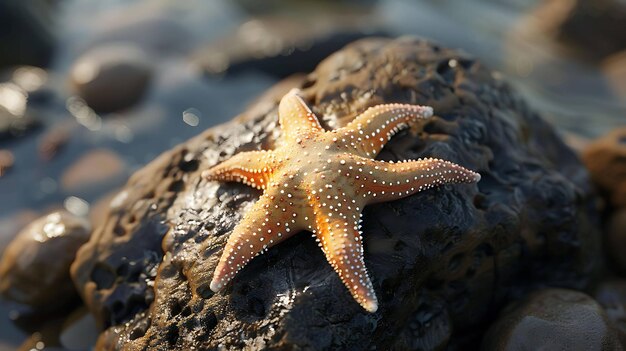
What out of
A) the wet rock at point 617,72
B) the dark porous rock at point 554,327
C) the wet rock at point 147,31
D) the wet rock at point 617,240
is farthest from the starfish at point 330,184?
the wet rock at point 617,72

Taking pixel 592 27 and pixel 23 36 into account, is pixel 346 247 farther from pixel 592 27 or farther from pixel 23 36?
pixel 592 27

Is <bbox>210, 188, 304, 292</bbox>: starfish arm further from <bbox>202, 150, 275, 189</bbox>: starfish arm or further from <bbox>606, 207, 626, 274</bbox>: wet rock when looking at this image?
<bbox>606, 207, 626, 274</bbox>: wet rock

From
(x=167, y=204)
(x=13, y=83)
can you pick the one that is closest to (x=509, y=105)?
(x=167, y=204)

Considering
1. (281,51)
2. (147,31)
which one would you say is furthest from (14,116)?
(281,51)

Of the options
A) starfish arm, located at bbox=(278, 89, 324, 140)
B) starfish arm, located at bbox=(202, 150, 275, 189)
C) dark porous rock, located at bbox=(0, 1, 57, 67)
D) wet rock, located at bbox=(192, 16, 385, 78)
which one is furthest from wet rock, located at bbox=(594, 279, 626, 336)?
dark porous rock, located at bbox=(0, 1, 57, 67)

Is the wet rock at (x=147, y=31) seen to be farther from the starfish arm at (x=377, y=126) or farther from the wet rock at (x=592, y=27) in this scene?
the wet rock at (x=592, y=27)
